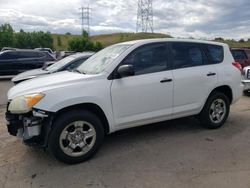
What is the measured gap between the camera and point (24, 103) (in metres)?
4.02

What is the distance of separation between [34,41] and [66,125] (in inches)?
A: 2736

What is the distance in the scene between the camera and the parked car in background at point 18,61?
49.4 ft

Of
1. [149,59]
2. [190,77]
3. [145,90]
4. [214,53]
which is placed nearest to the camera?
[145,90]

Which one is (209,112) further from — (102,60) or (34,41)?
(34,41)

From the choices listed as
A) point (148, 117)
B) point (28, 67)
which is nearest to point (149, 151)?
point (148, 117)

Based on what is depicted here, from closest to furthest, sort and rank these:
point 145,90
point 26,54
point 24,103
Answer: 1. point 24,103
2. point 145,90
3. point 26,54

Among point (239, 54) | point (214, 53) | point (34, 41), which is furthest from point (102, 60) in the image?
point (34, 41)

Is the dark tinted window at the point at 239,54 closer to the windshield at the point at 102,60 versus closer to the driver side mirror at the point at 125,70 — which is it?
the windshield at the point at 102,60

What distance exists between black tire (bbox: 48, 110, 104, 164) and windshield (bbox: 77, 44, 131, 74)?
785mm

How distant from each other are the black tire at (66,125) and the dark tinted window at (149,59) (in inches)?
42.5

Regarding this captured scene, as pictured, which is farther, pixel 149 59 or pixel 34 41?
pixel 34 41

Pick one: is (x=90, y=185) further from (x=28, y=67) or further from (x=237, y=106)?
(x=28, y=67)

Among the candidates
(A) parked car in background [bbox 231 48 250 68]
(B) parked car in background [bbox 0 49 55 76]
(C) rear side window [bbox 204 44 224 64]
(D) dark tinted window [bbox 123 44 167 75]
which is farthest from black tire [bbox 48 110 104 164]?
(B) parked car in background [bbox 0 49 55 76]

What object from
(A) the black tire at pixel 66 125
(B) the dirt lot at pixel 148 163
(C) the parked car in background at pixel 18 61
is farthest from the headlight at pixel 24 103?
(C) the parked car in background at pixel 18 61
